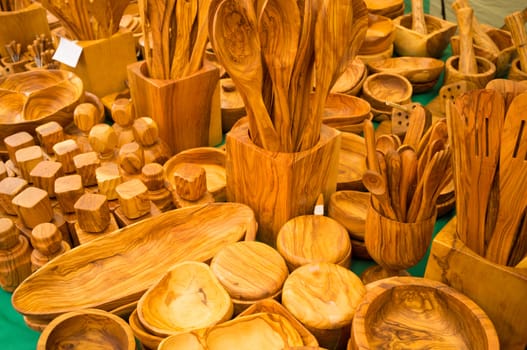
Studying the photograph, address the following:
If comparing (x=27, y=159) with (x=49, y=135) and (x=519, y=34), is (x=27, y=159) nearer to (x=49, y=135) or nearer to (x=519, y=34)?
(x=49, y=135)

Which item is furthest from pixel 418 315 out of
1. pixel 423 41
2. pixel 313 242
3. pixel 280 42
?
pixel 423 41

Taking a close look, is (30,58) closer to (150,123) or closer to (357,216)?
(150,123)

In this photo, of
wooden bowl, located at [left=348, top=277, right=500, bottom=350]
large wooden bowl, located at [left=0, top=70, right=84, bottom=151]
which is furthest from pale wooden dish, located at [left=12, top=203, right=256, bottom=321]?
large wooden bowl, located at [left=0, top=70, right=84, bottom=151]

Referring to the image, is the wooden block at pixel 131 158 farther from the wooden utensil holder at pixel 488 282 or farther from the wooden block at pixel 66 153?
the wooden utensil holder at pixel 488 282

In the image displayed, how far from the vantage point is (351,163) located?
3.81ft

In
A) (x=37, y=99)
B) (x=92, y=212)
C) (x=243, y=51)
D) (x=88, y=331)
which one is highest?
(x=243, y=51)

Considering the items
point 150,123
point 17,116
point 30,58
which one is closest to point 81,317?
point 150,123

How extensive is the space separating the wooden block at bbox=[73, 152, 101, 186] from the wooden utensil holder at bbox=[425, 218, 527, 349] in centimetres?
67

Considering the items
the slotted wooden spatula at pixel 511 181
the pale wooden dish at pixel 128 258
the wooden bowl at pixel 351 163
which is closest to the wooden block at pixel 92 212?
the pale wooden dish at pixel 128 258

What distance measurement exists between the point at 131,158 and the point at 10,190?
9.1 inches

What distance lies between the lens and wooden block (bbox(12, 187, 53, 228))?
2.89 ft

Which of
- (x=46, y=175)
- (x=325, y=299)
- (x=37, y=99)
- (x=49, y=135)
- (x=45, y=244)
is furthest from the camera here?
(x=37, y=99)

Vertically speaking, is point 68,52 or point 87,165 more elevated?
point 68,52

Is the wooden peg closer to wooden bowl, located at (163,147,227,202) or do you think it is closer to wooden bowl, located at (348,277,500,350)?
wooden bowl, located at (163,147,227,202)
